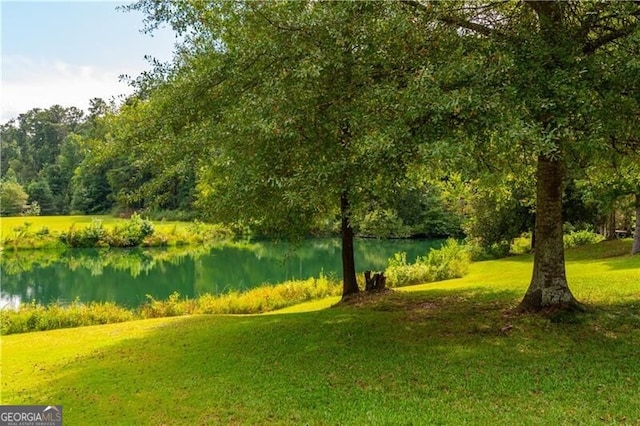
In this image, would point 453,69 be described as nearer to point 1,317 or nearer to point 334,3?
point 334,3

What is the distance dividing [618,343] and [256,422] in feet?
17.1

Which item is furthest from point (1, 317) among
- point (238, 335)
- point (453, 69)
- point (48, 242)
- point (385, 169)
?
point (48, 242)

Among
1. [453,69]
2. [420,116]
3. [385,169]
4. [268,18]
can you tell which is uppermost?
[268,18]

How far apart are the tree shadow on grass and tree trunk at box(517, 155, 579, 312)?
1.51 feet

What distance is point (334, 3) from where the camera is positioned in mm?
5836

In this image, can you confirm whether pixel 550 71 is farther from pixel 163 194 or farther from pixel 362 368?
pixel 163 194

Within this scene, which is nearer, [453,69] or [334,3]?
[453,69]

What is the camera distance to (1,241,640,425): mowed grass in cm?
512

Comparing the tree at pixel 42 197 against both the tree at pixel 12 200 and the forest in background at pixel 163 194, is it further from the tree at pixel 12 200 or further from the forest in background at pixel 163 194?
the tree at pixel 12 200

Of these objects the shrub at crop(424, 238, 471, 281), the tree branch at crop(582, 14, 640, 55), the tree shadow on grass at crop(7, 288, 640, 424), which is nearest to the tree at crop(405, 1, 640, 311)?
the tree branch at crop(582, 14, 640, 55)

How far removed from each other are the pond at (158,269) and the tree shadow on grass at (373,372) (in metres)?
9.56

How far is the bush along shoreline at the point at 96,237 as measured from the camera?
37344 millimetres

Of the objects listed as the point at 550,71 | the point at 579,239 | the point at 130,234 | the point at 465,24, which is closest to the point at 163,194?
the point at 465,24

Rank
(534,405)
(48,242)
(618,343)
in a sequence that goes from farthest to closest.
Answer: (48,242) → (618,343) → (534,405)
